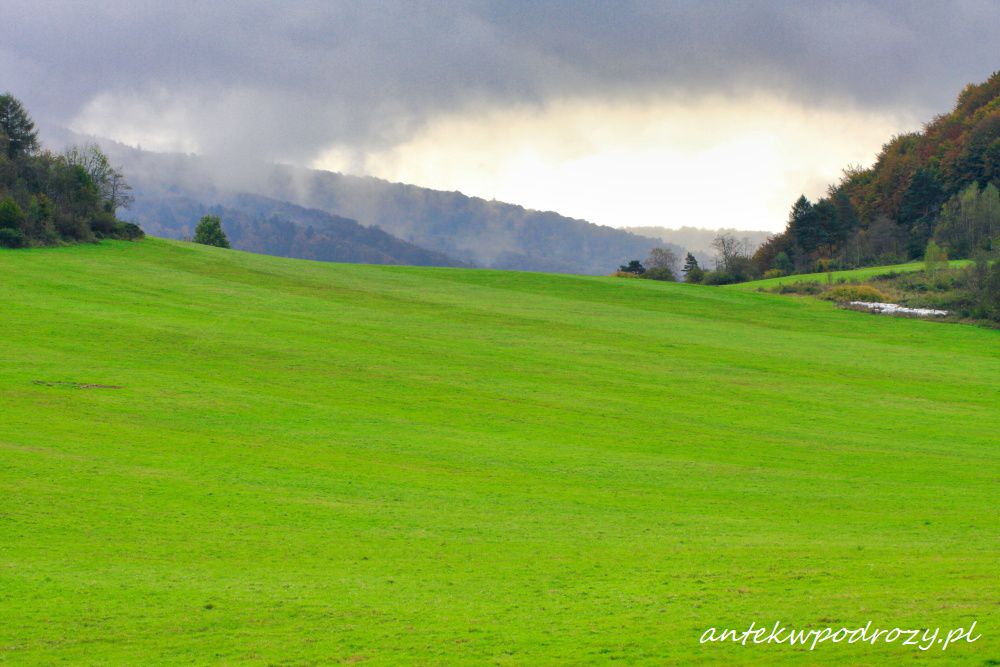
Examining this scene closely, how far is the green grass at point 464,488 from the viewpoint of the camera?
14.1 meters

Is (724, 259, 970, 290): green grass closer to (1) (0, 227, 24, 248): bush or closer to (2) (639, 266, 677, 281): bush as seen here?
(2) (639, 266, 677, 281): bush

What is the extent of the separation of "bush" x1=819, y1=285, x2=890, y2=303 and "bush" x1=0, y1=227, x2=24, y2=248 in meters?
64.0

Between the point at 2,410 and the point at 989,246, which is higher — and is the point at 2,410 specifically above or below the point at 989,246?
below

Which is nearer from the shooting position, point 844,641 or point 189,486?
point 844,641

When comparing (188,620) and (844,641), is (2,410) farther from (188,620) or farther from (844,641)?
(844,641)

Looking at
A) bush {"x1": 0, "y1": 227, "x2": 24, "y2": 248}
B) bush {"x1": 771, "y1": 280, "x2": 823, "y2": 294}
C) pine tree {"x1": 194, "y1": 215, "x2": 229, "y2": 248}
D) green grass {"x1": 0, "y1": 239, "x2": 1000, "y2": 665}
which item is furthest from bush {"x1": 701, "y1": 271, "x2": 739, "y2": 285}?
bush {"x1": 0, "y1": 227, "x2": 24, "y2": 248}

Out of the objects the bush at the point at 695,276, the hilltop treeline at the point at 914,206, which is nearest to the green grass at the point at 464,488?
the bush at the point at 695,276

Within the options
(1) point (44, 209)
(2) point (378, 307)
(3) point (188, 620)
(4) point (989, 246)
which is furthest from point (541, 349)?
(4) point (989, 246)

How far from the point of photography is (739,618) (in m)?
14.2

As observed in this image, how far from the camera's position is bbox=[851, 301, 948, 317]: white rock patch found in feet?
219

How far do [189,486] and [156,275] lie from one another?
45182 mm

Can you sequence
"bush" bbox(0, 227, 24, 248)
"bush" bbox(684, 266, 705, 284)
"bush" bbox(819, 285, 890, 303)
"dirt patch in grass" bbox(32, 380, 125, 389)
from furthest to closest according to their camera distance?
1. "bush" bbox(684, 266, 705, 284)
2. "bush" bbox(819, 285, 890, 303)
3. "bush" bbox(0, 227, 24, 248)
4. "dirt patch in grass" bbox(32, 380, 125, 389)

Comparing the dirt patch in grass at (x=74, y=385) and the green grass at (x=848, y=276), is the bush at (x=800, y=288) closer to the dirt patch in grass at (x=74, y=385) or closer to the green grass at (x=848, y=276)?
the green grass at (x=848, y=276)

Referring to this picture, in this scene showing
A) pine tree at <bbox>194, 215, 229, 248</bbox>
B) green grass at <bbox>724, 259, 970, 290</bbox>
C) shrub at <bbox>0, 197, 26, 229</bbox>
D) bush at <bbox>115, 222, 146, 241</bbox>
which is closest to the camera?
shrub at <bbox>0, 197, 26, 229</bbox>
